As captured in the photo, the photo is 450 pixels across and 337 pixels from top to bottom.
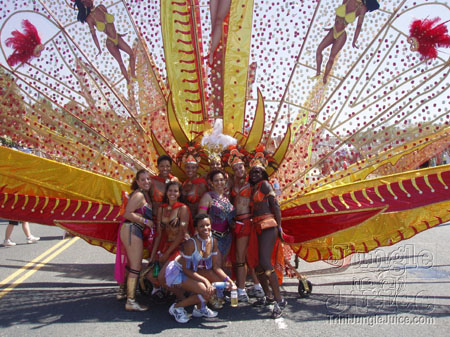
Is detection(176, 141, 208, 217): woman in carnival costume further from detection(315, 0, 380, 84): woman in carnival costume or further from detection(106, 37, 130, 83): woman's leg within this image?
detection(315, 0, 380, 84): woman in carnival costume

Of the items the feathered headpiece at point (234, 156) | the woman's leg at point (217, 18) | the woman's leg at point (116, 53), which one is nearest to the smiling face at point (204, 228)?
the feathered headpiece at point (234, 156)

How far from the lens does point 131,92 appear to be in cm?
523

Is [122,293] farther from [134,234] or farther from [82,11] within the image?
[82,11]

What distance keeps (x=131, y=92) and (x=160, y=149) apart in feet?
3.06

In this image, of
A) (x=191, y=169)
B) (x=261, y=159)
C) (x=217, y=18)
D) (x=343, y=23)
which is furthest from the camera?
(x=217, y=18)

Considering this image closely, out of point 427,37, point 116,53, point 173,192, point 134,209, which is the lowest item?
point 134,209

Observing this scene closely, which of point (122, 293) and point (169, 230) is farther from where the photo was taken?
point (122, 293)

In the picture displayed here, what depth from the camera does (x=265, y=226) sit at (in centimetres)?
412

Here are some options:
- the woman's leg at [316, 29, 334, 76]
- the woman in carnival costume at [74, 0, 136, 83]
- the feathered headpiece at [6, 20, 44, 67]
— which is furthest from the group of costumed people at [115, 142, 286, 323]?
the feathered headpiece at [6, 20, 44, 67]

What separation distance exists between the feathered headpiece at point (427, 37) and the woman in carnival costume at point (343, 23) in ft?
1.72

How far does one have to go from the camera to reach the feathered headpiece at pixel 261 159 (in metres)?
4.45

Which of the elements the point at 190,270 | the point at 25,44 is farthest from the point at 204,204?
the point at 25,44

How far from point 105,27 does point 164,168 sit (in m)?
2.02

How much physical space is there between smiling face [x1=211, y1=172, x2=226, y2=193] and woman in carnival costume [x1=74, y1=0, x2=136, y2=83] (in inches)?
74.4
